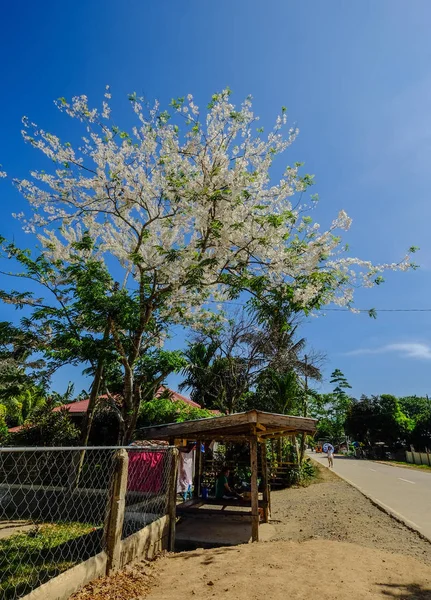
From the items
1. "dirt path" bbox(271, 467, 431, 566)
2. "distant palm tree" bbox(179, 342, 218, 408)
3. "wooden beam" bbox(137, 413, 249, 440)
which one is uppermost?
"distant palm tree" bbox(179, 342, 218, 408)

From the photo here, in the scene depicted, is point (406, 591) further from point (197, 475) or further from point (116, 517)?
point (197, 475)

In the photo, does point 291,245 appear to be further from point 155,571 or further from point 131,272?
point 155,571

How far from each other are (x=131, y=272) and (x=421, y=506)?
990 cm

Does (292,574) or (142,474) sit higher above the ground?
(142,474)

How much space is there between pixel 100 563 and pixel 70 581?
1.82 feet

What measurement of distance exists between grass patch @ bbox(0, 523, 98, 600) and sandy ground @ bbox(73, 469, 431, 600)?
3.50 ft

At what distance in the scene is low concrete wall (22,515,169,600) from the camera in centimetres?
318

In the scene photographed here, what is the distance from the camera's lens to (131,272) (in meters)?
10.7

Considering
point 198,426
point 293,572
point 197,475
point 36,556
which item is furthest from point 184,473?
point 293,572

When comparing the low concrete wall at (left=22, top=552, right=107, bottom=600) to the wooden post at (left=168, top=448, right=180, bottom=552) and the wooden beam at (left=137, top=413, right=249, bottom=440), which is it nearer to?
the wooden post at (left=168, top=448, right=180, bottom=552)

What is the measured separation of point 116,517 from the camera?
412 cm

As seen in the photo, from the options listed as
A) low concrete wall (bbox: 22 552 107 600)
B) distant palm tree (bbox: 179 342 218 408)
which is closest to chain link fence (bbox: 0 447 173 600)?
low concrete wall (bbox: 22 552 107 600)

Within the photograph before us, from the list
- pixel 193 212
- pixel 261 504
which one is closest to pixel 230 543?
pixel 261 504

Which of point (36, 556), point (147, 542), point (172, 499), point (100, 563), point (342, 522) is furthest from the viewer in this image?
point (342, 522)
